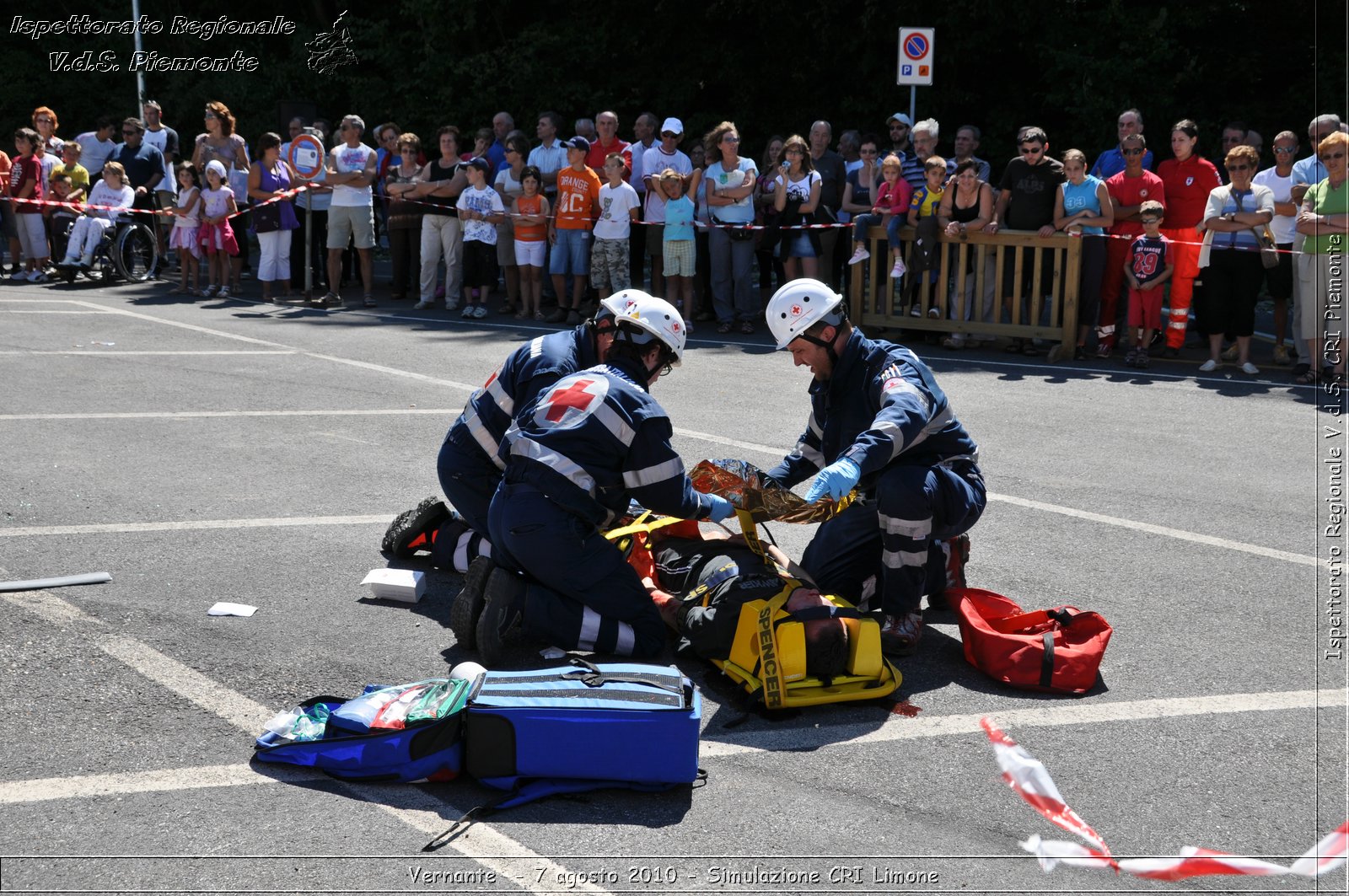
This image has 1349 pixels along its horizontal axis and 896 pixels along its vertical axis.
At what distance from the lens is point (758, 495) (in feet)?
19.6

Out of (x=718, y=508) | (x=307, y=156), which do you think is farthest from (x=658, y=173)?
(x=718, y=508)

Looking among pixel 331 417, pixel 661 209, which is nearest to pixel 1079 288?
pixel 661 209

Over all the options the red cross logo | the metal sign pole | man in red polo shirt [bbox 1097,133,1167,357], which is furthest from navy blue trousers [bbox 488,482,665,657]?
the metal sign pole

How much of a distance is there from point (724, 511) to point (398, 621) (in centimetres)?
160

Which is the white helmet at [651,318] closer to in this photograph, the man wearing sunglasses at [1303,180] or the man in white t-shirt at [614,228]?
the man wearing sunglasses at [1303,180]

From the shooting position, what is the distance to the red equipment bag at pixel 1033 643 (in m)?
5.52

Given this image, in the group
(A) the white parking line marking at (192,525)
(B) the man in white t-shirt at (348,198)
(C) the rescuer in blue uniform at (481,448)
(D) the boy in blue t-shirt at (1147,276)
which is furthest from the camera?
(B) the man in white t-shirt at (348,198)

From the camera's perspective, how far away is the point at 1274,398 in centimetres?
1160

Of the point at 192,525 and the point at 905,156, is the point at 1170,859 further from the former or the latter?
the point at 905,156

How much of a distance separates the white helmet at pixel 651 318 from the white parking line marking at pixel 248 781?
2.27m

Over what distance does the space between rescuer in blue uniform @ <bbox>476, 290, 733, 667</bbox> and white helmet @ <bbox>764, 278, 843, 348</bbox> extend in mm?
879

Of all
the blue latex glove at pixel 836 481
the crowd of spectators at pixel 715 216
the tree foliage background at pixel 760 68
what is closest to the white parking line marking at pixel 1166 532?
the blue latex glove at pixel 836 481

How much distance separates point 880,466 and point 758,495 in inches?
22.0

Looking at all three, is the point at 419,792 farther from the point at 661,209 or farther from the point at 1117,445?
the point at 661,209
